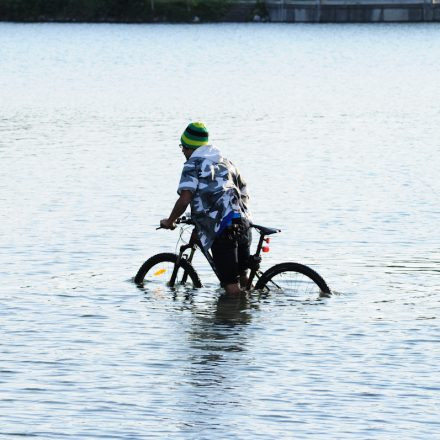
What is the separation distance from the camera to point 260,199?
77.6ft

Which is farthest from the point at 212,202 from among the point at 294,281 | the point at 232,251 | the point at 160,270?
the point at 160,270

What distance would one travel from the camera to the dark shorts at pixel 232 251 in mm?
14078

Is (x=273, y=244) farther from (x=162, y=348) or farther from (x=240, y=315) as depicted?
(x=162, y=348)

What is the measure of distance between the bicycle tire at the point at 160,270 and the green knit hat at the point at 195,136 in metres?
1.30

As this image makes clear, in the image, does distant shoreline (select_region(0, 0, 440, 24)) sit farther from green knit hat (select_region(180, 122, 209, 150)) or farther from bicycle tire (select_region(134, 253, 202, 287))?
green knit hat (select_region(180, 122, 209, 150))

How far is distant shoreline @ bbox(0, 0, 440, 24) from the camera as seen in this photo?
16175 centimetres

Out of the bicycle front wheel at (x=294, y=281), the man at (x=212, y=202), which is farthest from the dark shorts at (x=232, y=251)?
the bicycle front wheel at (x=294, y=281)

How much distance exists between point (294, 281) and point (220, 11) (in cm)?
15374

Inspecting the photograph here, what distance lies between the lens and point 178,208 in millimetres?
14016

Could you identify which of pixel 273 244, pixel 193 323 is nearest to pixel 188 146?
pixel 193 323

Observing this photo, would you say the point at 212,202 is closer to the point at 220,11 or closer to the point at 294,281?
the point at 294,281

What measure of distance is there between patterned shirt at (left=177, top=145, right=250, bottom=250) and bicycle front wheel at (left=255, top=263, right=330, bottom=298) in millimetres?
647

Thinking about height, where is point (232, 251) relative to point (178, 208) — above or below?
below

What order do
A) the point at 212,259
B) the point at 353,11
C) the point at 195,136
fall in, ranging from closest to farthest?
the point at 195,136 < the point at 212,259 < the point at 353,11
